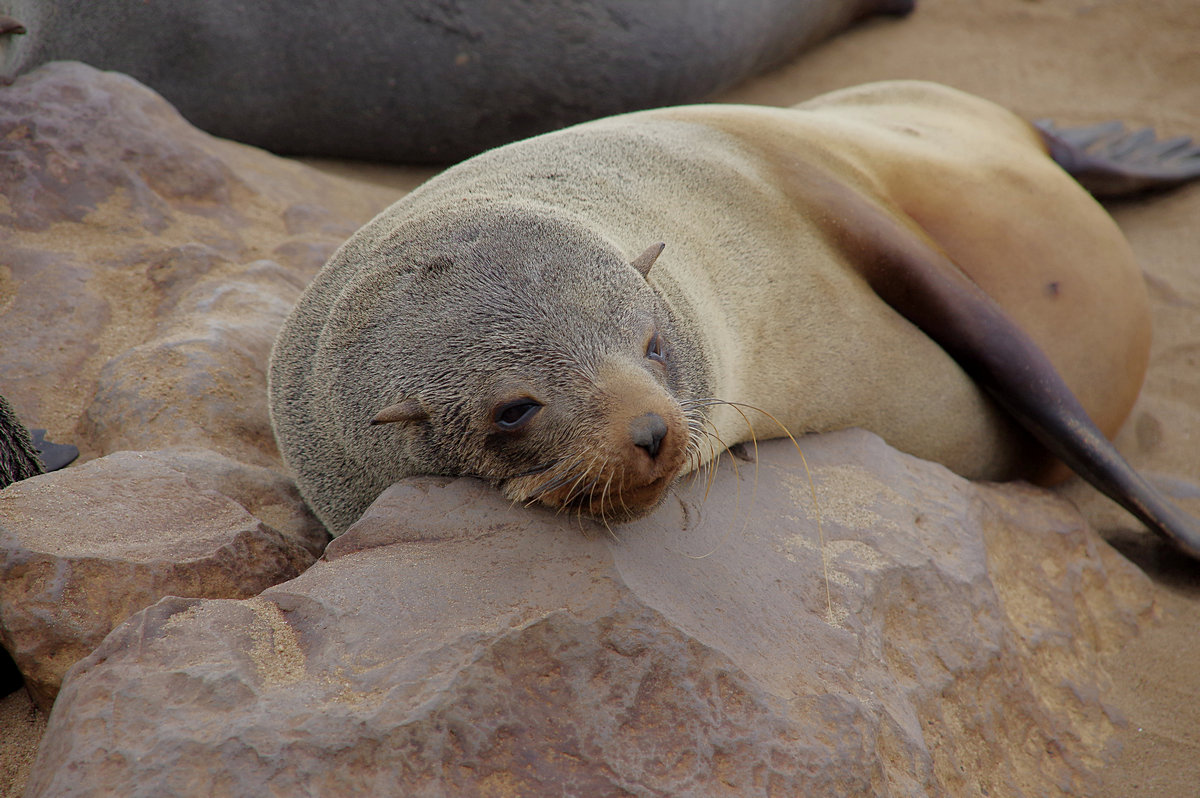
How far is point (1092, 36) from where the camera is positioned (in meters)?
7.50

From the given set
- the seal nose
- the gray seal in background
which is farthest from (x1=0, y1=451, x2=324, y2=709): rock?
the gray seal in background

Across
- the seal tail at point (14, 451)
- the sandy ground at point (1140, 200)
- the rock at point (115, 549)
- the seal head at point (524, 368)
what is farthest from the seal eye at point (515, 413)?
the seal tail at point (14, 451)

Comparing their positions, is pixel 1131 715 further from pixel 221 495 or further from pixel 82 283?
pixel 82 283

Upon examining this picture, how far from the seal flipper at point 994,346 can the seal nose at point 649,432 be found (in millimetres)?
1665

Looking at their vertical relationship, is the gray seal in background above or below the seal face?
below

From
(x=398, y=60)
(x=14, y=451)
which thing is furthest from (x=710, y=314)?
(x=398, y=60)

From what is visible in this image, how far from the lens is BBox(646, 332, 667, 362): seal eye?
2.41 m

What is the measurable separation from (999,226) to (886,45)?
4.70 metres

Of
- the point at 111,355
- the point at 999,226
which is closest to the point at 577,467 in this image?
the point at 111,355

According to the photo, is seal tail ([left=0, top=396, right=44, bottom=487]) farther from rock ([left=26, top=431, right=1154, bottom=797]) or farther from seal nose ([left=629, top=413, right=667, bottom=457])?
seal nose ([left=629, top=413, right=667, bottom=457])

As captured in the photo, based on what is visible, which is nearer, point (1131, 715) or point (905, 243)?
point (1131, 715)

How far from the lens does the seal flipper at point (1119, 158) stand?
5535 mm

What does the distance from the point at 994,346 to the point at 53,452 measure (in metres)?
3.16

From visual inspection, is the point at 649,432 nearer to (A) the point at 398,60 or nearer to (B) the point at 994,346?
(B) the point at 994,346
